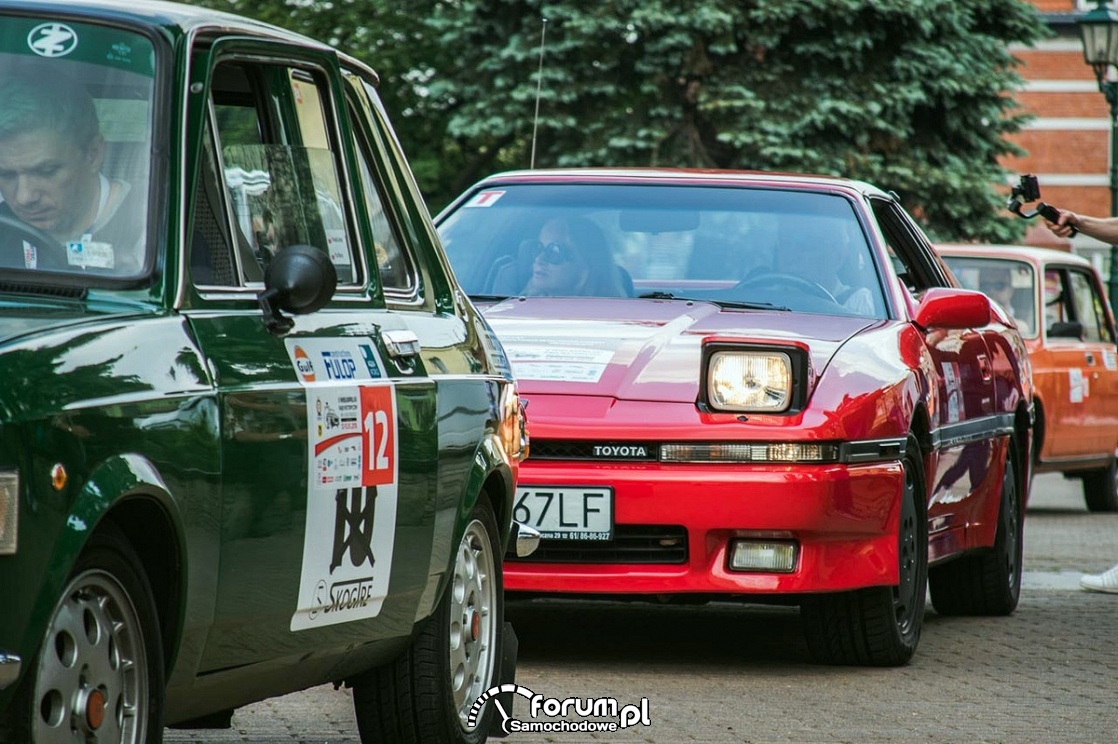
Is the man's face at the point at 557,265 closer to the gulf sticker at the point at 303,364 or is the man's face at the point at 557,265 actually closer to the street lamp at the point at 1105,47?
the gulf sticker at the point at 303,364

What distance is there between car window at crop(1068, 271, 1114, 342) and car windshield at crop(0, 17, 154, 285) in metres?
13.8

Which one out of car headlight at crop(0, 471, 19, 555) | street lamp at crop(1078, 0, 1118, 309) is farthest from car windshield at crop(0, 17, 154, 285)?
street lamp at crop(1078, 0, 1118, 309)

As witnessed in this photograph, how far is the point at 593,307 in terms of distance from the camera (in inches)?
329

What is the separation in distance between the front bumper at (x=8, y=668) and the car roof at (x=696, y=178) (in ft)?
18.4

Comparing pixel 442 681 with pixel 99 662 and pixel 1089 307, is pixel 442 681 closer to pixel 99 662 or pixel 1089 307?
pixel 99 662

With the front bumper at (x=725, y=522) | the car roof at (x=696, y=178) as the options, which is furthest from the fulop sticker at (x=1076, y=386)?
the front bumper at (x=725, y=522)

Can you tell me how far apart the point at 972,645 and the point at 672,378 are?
2.00 m

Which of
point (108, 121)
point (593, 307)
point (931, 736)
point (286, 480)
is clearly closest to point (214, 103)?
point (108, 121)

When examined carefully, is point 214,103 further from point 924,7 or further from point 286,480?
point 924,7

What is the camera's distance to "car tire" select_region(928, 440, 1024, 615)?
32.4 ft

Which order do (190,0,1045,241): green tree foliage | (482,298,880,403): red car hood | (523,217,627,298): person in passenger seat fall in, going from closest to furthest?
(482,298,880,403): red car hood < (523,217,627,298): person in passenger seat < (190,0,1045,241): green tree foliage

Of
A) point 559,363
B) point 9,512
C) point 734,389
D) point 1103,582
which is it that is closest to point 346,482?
point 9,512

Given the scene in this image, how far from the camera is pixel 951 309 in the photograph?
27.9ft

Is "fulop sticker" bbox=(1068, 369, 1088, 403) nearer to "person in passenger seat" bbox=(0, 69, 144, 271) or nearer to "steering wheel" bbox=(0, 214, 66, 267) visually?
"person in passenger seat" bbox=(0, 69, 144, 271)
